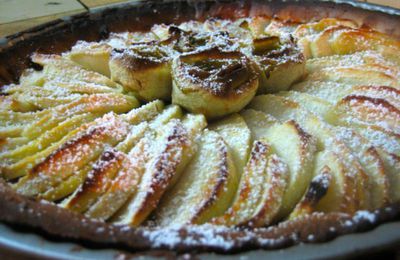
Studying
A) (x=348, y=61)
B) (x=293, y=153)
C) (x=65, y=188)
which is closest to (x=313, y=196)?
(x=293, y=153)

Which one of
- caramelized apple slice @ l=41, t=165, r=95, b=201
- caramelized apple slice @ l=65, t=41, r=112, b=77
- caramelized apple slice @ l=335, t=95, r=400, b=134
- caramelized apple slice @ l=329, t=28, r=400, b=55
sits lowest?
caramelized apple slice @ l=41, t=165, r=95, b=201

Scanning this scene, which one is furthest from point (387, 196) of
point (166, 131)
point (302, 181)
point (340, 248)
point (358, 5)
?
point (358, 5)

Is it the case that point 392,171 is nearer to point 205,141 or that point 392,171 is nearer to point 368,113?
point 368,113

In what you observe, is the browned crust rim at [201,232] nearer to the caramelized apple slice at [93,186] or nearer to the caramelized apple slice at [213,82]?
the caramelized apple slice at [93,186]

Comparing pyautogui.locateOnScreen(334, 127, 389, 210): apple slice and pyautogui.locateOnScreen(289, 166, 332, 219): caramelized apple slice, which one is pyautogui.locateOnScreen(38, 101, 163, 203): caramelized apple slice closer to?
pyautogui.locateOnScreen(289, 166, 332, 219): caramelized apple slice

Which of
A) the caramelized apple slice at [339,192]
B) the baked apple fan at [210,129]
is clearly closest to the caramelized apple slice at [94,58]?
the baked apple fan at [210,129]

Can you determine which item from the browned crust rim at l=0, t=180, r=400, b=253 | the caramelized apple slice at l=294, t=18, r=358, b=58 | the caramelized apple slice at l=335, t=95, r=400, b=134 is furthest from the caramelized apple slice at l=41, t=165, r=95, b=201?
the caramelized apple slice at l=294, t=18, r=358, b=58
